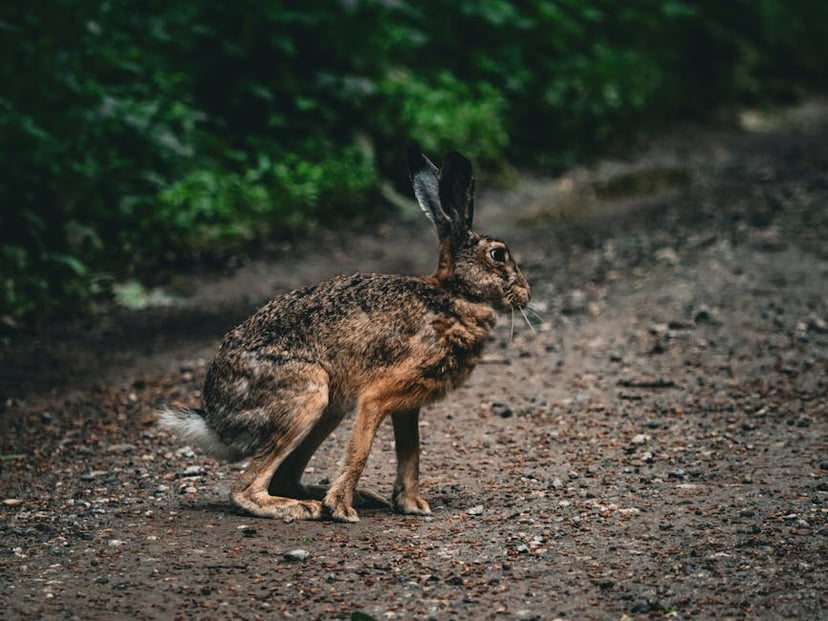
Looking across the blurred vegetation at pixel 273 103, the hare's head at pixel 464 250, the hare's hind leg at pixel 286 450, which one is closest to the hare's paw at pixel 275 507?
the hare's hind leg at pixel 286 450

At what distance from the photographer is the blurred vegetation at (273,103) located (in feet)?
33.9

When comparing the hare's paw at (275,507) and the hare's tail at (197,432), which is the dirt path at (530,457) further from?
the hare's tail at (197,432)

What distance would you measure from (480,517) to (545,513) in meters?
0.32

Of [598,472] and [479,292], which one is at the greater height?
[479,292]

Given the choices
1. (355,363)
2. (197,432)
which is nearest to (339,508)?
(355,363)

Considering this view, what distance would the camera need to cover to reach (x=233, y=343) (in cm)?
595

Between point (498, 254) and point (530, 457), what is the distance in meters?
1.40

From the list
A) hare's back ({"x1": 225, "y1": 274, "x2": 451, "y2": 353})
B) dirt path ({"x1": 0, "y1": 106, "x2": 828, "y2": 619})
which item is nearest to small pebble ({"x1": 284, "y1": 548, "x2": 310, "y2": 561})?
dirt path ({"x1": 0, "y1": 106, "x2": 828, "y2": 619})

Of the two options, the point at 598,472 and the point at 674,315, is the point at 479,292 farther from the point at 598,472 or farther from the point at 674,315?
the point at 674,315

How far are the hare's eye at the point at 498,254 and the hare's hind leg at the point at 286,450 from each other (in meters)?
1.03

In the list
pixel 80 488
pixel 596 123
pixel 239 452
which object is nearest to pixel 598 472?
pixel 239 452

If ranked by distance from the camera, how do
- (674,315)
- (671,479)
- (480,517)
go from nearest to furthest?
(480,517) < (671,479) < (674,315)

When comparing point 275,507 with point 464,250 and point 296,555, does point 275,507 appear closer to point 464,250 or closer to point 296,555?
point 296,555

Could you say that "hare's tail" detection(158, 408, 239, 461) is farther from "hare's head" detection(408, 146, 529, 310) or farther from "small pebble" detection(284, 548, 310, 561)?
"hare's head" detection(408, 146, 529, 310)
